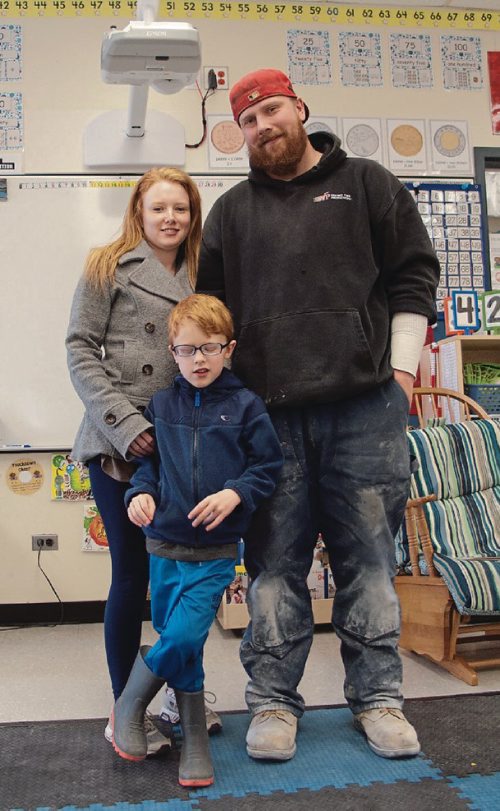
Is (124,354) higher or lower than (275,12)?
lower

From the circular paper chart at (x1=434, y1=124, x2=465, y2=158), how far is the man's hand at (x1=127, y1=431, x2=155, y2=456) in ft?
8.05

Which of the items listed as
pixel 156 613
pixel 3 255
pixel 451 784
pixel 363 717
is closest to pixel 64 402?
pixel 3 255

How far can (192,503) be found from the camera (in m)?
1.60

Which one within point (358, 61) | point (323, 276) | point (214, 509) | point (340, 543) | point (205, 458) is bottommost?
point (340, 543)

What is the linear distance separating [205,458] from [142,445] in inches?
6.0

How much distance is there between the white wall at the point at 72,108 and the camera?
3266mm

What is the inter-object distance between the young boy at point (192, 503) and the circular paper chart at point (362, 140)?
2065mm

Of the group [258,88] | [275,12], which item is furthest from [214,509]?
[275,12]

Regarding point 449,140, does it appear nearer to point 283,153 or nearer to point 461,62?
point 461,62

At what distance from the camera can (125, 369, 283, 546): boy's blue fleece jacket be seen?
160 centimetres

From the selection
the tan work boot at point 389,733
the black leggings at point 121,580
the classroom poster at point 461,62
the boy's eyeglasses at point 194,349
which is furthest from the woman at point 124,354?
the classroom poster at point 461,62

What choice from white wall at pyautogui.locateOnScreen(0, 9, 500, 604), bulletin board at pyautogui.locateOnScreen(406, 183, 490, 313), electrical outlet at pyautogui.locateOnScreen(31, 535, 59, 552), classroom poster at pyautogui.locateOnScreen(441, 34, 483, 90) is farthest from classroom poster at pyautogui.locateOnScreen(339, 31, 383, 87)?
electrical outlet at pyautogui.locateOnScreen(31, 535, 59, 552)

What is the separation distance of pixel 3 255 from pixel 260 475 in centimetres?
209

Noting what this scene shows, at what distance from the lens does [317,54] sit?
346 centimetres
